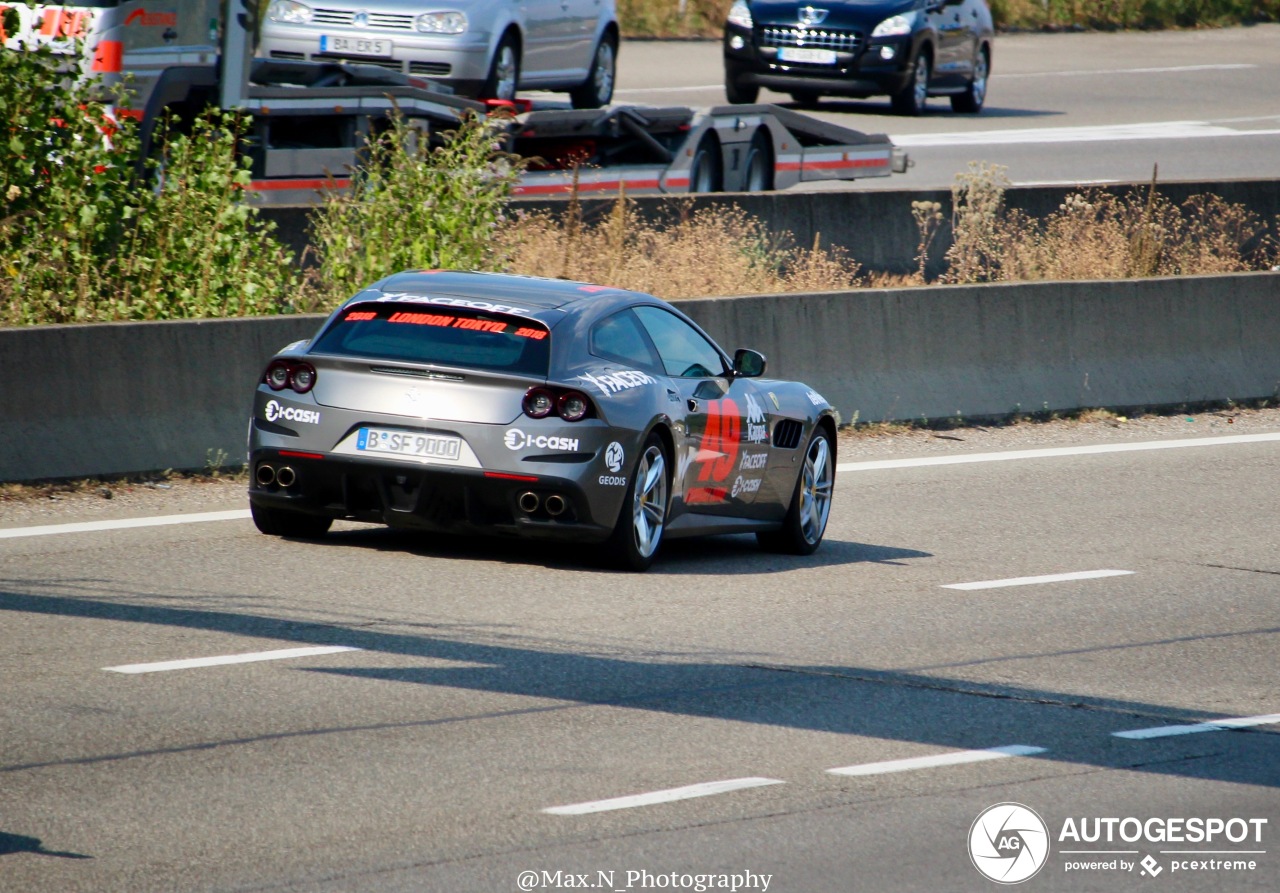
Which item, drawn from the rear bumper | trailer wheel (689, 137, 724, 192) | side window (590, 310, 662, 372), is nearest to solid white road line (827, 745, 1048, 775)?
the rear bumper

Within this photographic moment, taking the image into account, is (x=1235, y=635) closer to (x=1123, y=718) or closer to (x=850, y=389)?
(x=1123, y=718)

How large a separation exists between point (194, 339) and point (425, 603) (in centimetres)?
384

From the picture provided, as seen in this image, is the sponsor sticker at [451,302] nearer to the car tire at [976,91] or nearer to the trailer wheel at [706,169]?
the trailer wheel at [706,169]

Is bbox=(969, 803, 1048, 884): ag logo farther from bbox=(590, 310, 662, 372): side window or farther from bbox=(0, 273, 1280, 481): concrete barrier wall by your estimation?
bbox=(0, 273, 1280, 481): concrete barrier wall

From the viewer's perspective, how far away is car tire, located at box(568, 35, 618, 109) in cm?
2564

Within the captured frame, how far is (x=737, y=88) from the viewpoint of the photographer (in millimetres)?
31141

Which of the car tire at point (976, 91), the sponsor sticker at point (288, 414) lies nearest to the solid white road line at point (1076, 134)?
the car tire at point (976, 91)

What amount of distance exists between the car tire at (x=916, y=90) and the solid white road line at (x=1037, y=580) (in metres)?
22.1

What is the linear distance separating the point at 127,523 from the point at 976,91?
84.1ft

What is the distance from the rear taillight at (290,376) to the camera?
9.70 meters

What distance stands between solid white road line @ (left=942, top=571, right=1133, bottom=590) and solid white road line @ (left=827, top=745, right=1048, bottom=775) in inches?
121

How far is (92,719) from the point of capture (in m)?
6.74

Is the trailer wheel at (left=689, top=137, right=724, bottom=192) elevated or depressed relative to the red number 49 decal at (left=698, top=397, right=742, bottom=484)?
elevated

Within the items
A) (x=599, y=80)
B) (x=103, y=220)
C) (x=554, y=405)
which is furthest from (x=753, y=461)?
(x=599, y=80)
